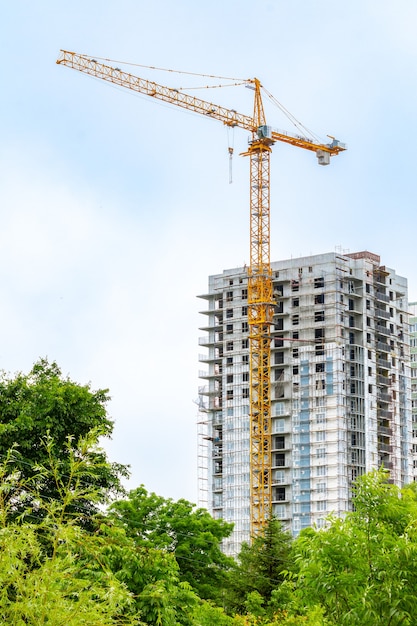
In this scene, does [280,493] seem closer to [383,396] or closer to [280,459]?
[280,459]

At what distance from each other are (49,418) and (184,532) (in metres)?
13.5

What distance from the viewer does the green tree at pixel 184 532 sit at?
5131 cm

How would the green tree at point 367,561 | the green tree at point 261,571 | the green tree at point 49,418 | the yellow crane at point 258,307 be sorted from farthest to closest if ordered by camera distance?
the yellow crane at point 258,307 → the green tree at point 261,571 → the green tree at point 49,418 → the green tree at point 367,561

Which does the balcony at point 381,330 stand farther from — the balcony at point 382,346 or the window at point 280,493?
the window at point 280,493

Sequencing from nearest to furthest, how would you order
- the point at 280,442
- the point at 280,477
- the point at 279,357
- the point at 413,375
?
the point at 280,477 < the point at 280,442 < the point at 279,357 < the point at 413,375

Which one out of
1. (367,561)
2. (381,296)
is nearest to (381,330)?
(381,296)

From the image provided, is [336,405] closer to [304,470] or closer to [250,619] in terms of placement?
[304,470]

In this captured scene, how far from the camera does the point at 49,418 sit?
42031 mm

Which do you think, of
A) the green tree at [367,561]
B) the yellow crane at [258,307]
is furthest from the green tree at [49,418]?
the yellow crane at [258,307]

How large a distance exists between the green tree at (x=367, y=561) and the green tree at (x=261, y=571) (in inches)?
1102

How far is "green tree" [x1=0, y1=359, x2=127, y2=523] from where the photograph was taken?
41.5m

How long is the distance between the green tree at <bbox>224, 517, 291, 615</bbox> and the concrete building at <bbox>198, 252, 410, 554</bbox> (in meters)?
64.0

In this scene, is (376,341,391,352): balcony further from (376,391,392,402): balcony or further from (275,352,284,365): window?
(275,352,284,365): window

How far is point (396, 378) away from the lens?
130 m
